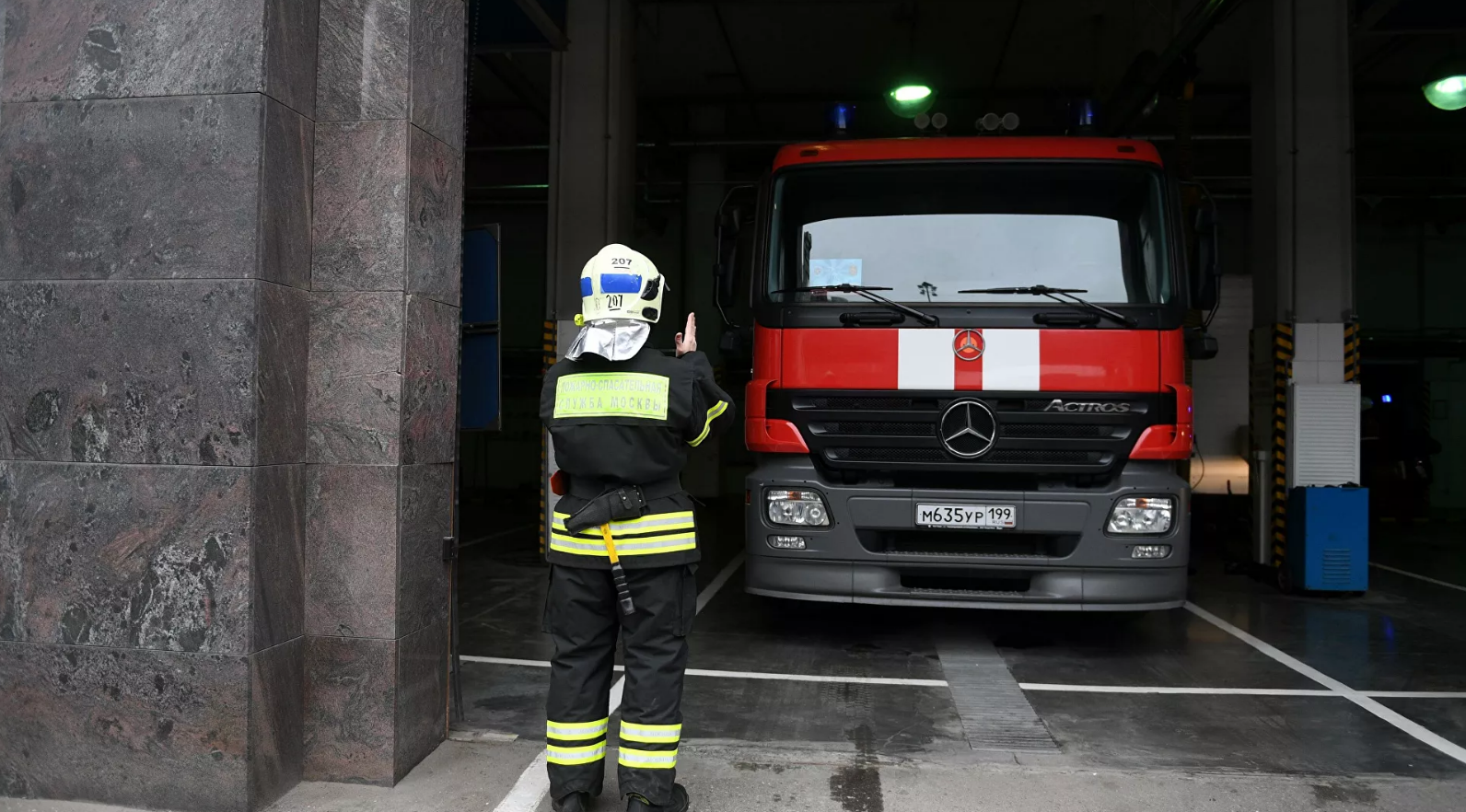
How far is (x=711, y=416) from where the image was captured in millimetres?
3297

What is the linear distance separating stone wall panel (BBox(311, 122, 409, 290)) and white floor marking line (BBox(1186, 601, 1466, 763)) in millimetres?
4526

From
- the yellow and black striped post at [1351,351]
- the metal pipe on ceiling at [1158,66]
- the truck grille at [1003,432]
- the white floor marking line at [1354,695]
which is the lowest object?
the white floor marking line at [1354,695]

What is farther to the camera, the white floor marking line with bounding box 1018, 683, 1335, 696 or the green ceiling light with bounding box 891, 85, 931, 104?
the green ceiling light with bounding box 891, 85, 931, 104

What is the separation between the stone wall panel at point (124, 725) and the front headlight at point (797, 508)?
2.84m

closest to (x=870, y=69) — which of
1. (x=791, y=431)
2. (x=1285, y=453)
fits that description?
(x=1285, y=453)

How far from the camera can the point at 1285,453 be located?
834 centimetres

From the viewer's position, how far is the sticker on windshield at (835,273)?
5.31m

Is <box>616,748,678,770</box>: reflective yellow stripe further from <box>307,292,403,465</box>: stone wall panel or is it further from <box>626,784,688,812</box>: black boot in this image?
<box>307,292,403,465</box>: stone wall panel

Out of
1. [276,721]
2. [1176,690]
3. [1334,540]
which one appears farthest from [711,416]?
[1334,540]

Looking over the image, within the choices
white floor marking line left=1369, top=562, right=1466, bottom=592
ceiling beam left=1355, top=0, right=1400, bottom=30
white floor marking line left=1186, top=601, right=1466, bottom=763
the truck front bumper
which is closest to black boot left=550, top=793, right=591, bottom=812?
the truck front bumper

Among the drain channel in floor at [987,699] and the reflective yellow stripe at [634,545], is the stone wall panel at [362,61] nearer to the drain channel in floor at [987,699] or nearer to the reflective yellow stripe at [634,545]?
the reflective yellow stripe at [634,545]

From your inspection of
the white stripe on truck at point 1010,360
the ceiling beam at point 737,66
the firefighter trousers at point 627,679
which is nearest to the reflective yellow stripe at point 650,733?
the firefighter trousers at point 627,679

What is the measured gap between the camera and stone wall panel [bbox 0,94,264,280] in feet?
10.4

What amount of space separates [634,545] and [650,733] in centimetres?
58
